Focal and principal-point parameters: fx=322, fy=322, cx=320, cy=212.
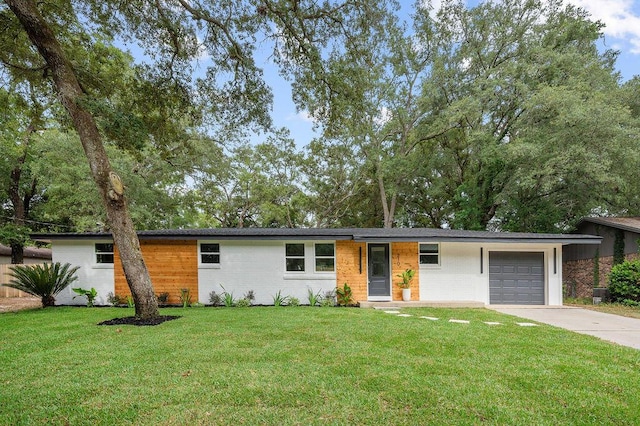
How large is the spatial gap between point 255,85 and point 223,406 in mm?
8340

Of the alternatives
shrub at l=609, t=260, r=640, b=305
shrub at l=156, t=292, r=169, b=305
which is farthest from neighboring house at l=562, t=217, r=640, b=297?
Result: shrub at l=156, t=292, r=169, b=305

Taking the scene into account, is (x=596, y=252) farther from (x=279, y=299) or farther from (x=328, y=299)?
(x=279, y=299)

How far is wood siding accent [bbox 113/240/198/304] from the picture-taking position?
1062 cm

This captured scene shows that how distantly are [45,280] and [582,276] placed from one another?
20.1m

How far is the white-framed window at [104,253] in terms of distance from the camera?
10.7 m

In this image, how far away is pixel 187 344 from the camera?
5258 millimetres

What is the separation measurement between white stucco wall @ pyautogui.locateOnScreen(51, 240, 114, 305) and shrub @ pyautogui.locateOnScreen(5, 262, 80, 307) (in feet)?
0.88

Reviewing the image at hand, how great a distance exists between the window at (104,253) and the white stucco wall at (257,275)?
301 centimetres

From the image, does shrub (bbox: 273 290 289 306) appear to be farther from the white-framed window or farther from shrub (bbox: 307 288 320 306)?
the white-framed window

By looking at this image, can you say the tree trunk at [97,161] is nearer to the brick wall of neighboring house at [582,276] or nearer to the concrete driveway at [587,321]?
the concrete driveway at [587,321]

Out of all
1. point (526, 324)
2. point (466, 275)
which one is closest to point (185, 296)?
point (466, 275)

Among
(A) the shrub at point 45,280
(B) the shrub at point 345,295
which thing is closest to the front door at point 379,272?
(B) the shrub at point 345,295

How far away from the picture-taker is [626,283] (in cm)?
1073

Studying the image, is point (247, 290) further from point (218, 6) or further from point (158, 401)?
point (218, 6)
